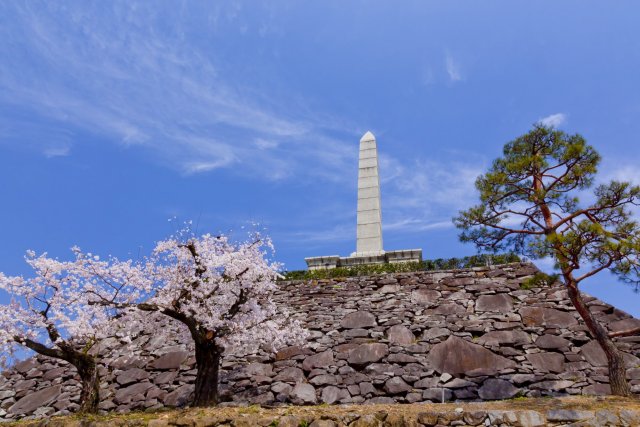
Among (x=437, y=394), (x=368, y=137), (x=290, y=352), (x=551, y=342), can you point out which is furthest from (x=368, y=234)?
(x=437, y=394)

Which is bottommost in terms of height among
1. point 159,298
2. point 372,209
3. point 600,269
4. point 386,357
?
point 386,357

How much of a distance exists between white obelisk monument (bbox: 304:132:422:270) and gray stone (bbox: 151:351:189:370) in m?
7.36

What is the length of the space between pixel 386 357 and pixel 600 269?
5.46m

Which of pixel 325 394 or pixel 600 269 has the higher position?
pixel 600 269

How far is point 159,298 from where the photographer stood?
1113cm

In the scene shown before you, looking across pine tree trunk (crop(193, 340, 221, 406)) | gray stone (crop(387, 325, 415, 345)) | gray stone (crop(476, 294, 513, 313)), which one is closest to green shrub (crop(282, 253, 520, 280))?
gray stone (crop(476, 294, 513, 313))

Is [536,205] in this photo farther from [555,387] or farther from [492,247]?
[555,387]

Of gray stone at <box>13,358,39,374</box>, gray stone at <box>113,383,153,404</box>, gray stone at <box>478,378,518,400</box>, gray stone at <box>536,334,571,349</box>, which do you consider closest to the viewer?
gray stone at <box>478,378,518,400</box>

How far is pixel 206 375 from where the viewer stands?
1121cm

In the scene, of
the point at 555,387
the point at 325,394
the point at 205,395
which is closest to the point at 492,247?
the point at 555,387

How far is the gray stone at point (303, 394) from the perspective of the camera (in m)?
11.5

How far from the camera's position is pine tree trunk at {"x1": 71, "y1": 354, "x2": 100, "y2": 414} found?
439 inches

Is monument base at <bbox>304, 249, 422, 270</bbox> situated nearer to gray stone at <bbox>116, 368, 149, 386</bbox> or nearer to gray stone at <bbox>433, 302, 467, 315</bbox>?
gray stone at <bbox>433, 302, 467, 315</bbox>

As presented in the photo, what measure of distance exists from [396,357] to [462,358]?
1.65 m
